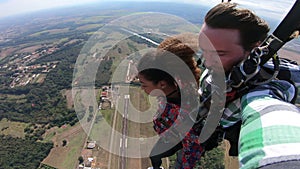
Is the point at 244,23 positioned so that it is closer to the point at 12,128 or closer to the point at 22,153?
the point at 22,153

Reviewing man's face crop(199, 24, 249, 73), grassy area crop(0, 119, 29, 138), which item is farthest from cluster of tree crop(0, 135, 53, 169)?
man's face crop(199, 24, 249, 73)

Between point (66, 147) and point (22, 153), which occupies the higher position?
point (66, 147)

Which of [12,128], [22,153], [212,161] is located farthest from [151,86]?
[12,128]

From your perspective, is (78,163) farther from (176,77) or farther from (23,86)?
(23,86)

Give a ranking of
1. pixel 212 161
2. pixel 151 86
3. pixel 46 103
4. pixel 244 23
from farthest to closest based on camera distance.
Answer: pixel 46 103 < pixel 212 161 < pixel 151 86 < pixel 244 23

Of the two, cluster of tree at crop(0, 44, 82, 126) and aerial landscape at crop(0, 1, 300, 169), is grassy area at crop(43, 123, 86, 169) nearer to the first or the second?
aerial landscape at crop(0, 1, 300, 169)

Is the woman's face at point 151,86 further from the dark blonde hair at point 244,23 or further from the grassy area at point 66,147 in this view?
the grassy area at point 66,147

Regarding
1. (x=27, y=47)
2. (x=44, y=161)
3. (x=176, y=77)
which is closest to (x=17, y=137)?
(x=44, y=161)
